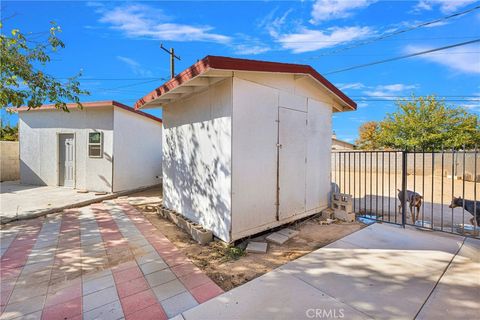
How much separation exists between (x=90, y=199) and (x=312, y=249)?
6613mm

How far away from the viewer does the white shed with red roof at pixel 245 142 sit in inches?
138

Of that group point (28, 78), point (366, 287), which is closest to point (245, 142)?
point (366, 287)

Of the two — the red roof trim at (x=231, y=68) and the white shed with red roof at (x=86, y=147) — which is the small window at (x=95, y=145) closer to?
the white shed with red roof at (x=86, y=147)

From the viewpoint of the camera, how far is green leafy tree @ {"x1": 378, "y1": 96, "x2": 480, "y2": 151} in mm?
17125

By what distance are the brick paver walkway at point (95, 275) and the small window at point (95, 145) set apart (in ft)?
12.1

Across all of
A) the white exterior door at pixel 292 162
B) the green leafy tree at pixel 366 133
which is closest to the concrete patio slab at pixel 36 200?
the white exterior door at pixel 292 162

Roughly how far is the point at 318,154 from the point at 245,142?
2355mm

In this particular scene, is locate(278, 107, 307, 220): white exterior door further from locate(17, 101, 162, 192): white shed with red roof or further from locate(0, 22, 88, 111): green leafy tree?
locate(17, 101, 162, 192): white shed with red roof

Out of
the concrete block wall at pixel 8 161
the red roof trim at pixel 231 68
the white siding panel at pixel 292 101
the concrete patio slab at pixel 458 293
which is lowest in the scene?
the concrete patio slab at pixel 458 293

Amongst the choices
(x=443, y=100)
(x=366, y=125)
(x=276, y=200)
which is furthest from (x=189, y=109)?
(x=366, y=125)

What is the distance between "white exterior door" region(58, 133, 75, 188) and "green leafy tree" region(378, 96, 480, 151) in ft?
67.7

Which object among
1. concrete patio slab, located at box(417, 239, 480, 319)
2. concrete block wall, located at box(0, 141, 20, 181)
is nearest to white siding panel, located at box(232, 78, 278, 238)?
concrete patio slab, located at box(417, 239, 480, 319)

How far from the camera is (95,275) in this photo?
108 inches

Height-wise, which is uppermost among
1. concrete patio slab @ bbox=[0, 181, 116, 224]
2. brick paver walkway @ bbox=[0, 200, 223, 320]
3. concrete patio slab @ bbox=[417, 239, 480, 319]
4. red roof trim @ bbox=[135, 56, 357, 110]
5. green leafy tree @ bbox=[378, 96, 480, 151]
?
green leafy tree @ bbox=[378, 96, 480, 151]
